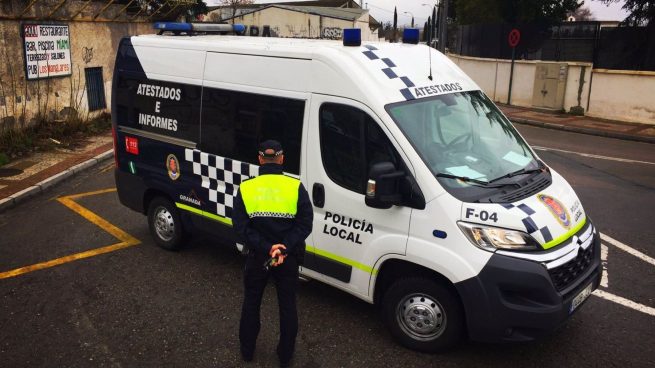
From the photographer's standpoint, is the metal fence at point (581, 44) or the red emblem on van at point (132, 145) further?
the metal fence at point (581, 44)

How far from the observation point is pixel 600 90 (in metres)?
17.1

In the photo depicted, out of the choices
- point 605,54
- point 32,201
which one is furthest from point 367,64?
point 605,54

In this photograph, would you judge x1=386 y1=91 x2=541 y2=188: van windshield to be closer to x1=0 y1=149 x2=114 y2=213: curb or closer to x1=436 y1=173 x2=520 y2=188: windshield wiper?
x1=436 y1=173 x2=520 y2=188: windshield wiper

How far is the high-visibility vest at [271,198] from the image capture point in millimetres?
3791

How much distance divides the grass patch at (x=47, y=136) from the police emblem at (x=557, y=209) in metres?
9.76

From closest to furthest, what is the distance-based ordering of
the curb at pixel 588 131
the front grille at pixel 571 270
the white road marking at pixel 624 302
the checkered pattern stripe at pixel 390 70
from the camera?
the front grille at pixel 571 270 < the checkered pattern stripe at pixel 390 70 < the white road marking at pixel 624 302 < the curb at pixel 588 131

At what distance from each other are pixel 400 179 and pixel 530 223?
3.12 ft

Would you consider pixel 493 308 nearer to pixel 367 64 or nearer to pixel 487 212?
pixel 487 212

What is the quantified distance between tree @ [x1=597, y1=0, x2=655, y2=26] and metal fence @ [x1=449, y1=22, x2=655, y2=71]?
9.8 inches

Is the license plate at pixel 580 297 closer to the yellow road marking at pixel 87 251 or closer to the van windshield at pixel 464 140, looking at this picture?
the van windshield at pixel 464 140

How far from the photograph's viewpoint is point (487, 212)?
3807 millimetres

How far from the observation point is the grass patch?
10.9 meters

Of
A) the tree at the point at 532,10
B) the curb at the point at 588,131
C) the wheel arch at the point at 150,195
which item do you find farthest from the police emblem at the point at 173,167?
the tree at the point at 532,10

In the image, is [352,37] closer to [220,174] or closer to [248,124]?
[248,124]
